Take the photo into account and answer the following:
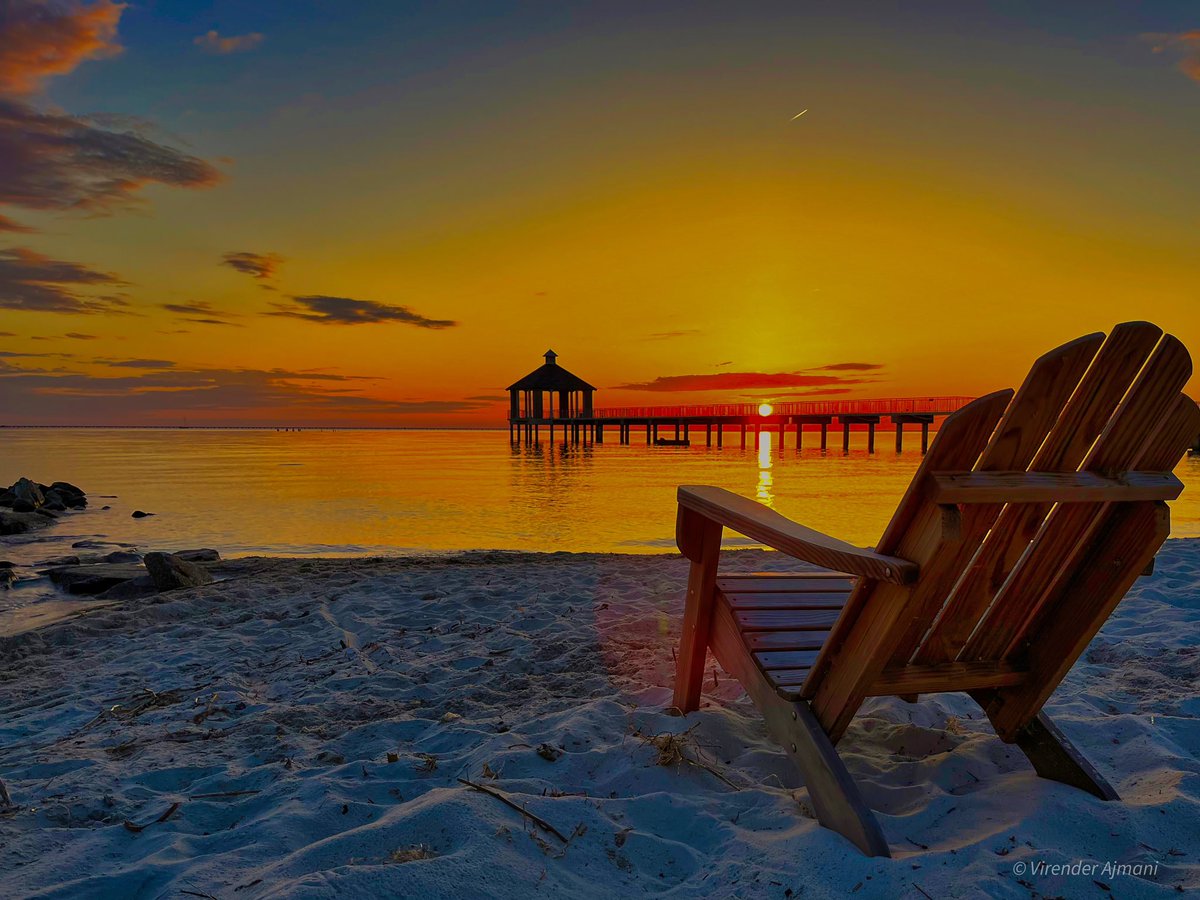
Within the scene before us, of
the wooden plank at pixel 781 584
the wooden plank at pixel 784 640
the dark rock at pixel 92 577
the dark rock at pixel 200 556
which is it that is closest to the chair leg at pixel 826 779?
the wooden plank at pixel 784 640

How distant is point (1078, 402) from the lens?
157cm

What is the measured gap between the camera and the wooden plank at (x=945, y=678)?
1.92 metres

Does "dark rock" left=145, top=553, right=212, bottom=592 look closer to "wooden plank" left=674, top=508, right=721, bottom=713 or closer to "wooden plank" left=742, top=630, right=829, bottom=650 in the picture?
"wooden plank" left=674, top=508, right=721, bottom=713

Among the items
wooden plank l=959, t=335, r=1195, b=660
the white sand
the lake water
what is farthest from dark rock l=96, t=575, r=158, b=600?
wooden plank l=959, t=335, r=1195, b=660

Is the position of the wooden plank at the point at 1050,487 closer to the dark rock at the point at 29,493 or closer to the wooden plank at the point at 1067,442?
the wooden plank at the point at 1067,442

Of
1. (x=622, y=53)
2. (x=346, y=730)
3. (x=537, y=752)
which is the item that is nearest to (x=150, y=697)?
(x=346, y=730)

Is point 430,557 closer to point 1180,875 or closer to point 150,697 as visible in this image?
point 150,697

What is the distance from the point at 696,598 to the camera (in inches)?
105

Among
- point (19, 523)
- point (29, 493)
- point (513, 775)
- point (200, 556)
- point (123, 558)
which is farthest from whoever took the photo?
point (29, 493)

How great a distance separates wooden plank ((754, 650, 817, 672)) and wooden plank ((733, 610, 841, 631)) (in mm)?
144

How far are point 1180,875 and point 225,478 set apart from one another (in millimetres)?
25249

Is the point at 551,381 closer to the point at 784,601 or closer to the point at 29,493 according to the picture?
the point at 29,493


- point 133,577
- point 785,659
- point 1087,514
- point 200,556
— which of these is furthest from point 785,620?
point 200,556

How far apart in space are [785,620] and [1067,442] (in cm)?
117
